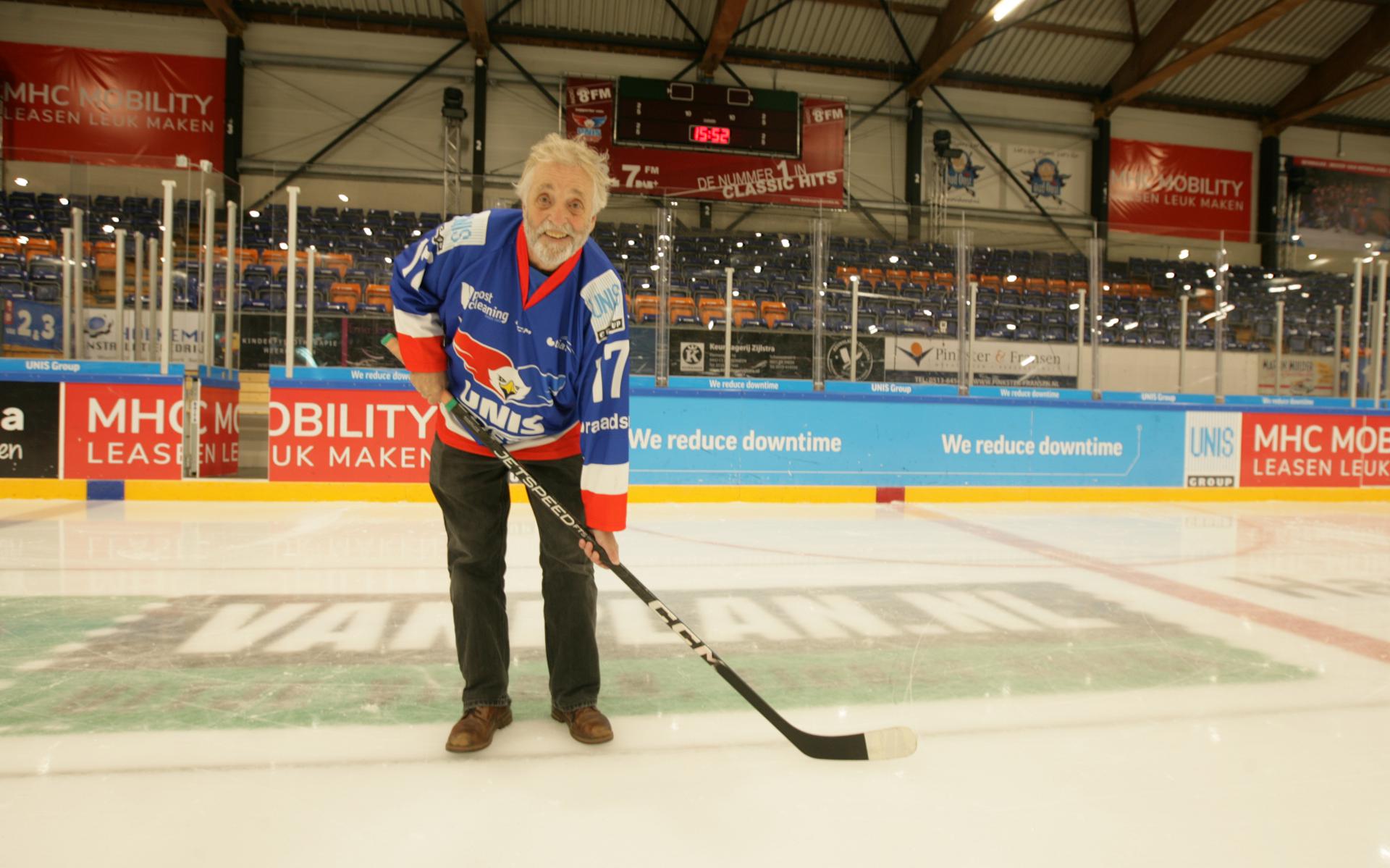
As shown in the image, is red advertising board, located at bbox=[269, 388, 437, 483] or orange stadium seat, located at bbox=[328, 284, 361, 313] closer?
red advertising board, located at bbox=[269, 388, 437, 483]

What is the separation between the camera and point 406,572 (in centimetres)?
368

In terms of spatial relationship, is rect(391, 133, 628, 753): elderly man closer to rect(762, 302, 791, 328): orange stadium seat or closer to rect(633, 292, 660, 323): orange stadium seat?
rect(633, 292, 660, 323): orange stadium seat

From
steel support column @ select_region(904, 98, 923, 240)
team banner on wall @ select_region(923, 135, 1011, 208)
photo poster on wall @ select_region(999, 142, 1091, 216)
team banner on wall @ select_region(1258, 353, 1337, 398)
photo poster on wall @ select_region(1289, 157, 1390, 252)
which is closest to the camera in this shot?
team banner on wall @ select_region(1258, 353, 1337, 398)

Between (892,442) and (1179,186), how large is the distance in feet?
46.9

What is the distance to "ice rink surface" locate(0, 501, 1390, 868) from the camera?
1.48m

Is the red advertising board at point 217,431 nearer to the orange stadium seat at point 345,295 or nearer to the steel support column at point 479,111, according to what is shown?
the orange stadium seat at point 345,295

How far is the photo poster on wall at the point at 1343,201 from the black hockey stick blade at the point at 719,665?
20499 mm

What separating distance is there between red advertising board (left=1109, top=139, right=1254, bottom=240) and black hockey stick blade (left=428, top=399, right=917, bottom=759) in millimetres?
17296

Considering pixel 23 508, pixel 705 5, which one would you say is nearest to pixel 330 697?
pixel 23 508

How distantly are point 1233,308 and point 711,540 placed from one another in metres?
6.31

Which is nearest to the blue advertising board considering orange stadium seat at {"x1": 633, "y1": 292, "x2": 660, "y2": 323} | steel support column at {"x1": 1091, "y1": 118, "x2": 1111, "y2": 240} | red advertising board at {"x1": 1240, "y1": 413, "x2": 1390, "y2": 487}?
orange stadium seat at {"x1": 633, "y1": 292, "x2": 660, "y2": 323}

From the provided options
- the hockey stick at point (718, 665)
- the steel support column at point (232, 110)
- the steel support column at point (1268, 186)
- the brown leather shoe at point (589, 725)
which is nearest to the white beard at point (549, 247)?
the hockey stick at point (718, 665)

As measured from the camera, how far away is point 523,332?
1.82m

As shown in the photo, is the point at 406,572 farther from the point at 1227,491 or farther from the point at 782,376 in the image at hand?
the point at 1227,491
